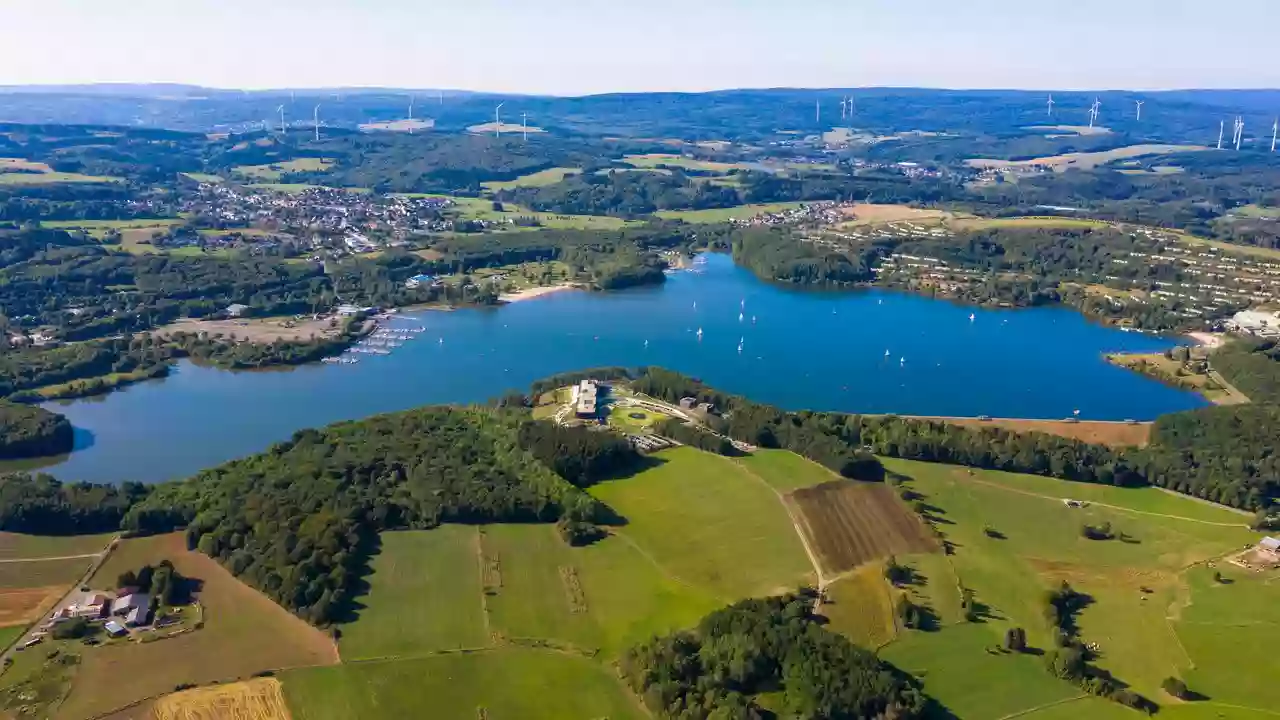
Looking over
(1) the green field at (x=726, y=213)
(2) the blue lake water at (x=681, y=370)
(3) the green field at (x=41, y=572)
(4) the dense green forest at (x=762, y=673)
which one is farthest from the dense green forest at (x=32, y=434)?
(1) the green field at (x=726, y=213)

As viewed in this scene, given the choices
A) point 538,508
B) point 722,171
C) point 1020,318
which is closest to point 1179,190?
point 722,171

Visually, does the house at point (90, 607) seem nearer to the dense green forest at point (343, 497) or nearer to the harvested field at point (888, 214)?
the dense green forest at point (343, 497)

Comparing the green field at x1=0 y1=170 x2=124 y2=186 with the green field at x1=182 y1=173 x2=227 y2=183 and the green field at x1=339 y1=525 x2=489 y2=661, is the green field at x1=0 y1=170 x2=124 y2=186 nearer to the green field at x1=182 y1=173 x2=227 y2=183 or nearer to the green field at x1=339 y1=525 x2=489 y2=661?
the green field at x1=182 y1=173 x2=227 y2=183

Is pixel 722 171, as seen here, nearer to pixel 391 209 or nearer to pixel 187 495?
pixel 391 209

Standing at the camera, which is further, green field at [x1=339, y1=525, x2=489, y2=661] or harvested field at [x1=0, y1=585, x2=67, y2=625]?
harvested field at [x1=0, y1=585, x2=67, y2=625]

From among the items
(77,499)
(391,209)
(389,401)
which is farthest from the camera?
(391,209)

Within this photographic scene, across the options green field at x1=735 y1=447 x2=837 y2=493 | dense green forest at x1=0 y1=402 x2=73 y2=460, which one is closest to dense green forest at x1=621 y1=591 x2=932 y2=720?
green field at x1=735 y1=447 x2=837 y2=493
